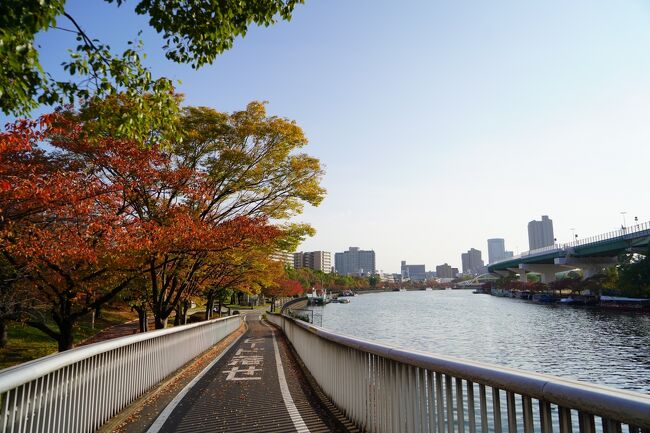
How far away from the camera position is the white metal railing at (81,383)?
398 cm

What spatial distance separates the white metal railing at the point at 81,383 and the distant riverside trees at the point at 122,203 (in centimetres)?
310

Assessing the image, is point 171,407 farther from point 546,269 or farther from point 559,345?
point 546,269

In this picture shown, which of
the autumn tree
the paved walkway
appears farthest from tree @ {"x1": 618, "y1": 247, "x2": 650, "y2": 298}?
the paved walkway

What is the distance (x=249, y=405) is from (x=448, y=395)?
502cm

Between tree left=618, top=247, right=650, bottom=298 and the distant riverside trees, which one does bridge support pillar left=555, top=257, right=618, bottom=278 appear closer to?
tree left=618, top=247, right=650, bottom=298

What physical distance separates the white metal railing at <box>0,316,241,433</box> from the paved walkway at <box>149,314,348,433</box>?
0.82 metres

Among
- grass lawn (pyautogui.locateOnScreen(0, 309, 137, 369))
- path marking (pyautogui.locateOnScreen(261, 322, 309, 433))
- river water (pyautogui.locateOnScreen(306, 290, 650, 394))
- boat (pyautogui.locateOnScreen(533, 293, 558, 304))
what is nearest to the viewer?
path marking (pyautogui.locateOnScreen(261, 322, 309, 433))

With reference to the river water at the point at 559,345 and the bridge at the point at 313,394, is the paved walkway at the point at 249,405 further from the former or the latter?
the river water at the point at 559,345

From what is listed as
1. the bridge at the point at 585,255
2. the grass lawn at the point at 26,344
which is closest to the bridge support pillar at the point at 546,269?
the bridge at the point at 585,255

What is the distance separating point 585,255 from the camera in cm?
7681

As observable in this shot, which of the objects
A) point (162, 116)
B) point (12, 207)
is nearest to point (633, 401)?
point (162, 116)

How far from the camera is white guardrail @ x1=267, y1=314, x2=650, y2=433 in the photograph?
2201mm

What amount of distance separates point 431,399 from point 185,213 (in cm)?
1142

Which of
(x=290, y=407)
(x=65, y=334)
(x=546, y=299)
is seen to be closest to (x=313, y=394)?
(x=290, y=407)
